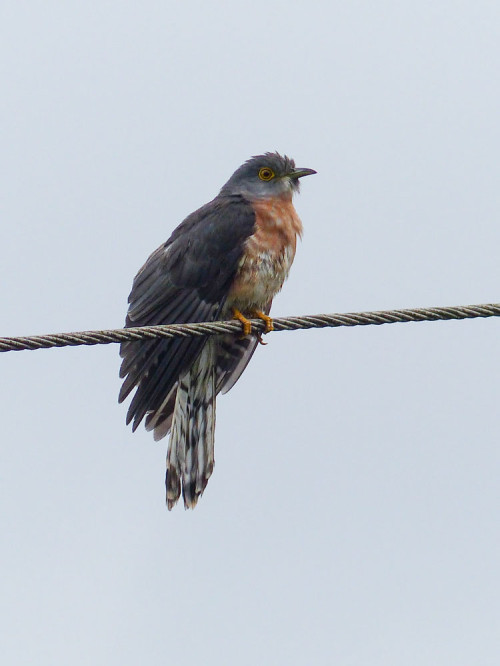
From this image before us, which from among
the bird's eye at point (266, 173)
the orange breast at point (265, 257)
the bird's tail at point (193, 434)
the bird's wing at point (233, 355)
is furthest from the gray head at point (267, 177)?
the bird's tail at point (193, 434)

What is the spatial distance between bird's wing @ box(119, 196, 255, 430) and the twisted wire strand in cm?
143

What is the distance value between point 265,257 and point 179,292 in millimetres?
634

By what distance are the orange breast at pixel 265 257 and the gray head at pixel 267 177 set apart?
0.23 meters

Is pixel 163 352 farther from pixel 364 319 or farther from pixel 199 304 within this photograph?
pixel 364 319

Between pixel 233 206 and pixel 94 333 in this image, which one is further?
pixel 233 206

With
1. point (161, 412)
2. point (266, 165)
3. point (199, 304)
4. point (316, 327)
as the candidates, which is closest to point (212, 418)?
point (161, 412)

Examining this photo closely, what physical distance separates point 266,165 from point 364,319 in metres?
3.24

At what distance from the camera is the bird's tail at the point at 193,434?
8492mm

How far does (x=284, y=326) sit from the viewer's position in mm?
6430

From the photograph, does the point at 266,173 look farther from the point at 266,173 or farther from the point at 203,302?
the point at 203,302

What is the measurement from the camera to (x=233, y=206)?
337 inches

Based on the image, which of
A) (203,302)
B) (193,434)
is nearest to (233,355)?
(193,434)

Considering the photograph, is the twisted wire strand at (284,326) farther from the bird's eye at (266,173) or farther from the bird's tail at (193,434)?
the bird's eye at (266,173)

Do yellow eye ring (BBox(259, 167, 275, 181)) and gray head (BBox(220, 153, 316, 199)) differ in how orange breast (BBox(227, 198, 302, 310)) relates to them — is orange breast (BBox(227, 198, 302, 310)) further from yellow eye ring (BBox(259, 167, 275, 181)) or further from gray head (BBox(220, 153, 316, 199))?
yellow eye ring (BBox(259, 167, 275, 181))
